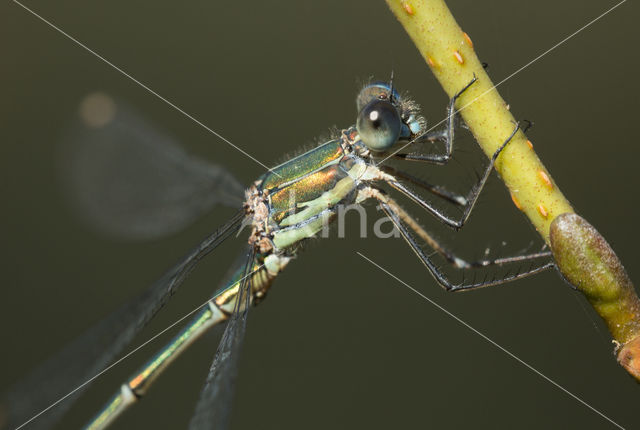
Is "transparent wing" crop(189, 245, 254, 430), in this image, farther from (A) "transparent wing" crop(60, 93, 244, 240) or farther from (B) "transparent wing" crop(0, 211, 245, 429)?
(B) "transparent wing" crop(0, 211, 245, 429)

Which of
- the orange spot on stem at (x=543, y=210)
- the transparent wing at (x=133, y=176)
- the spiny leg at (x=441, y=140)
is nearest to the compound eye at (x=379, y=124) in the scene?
the spiny leg at (x=441, y=140)

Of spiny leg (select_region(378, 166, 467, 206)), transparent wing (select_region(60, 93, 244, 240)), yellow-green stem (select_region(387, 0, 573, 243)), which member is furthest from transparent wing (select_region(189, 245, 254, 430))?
yellow-green stem (select_region(387, 0, 573, 243))

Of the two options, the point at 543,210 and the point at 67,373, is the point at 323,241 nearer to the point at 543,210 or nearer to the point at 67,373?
the point at 67,373

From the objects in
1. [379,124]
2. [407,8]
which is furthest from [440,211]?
[407,8]

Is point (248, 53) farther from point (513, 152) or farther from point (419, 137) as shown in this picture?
point (513, 152)

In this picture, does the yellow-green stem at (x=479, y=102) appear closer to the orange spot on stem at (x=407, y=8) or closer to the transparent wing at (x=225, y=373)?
the orange spot on stem at (x=407, y=8)
